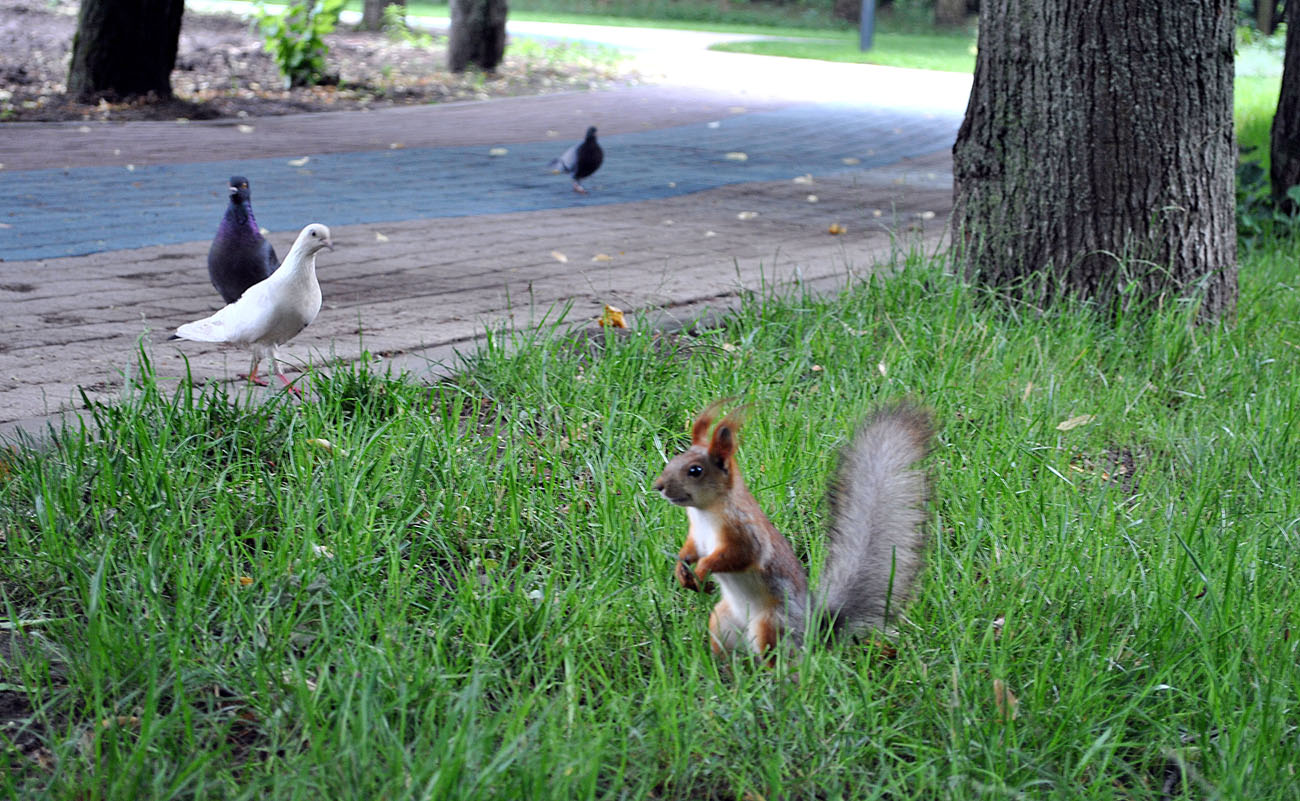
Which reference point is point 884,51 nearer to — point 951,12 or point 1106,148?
point 951,12

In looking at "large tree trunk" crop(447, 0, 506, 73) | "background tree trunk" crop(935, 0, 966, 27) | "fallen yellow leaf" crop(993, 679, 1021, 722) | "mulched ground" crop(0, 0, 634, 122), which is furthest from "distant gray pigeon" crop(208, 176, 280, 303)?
"background tree trunk" crop(935, 0, 966, 27)

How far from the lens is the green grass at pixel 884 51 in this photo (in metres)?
22.7

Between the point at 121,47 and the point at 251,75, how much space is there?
3424mm

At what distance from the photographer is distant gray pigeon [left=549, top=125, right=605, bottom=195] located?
8.59 m

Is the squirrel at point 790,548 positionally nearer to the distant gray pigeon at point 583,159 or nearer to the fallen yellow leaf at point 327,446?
the fallen yellow leaf at point 327,446

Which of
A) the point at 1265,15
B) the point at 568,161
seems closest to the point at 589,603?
the point at 568,161

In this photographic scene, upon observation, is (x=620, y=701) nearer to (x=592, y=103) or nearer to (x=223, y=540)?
(x=223, y=540)

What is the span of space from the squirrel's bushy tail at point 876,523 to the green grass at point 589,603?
0.11 meters

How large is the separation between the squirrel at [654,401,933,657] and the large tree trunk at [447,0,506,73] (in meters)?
15.1

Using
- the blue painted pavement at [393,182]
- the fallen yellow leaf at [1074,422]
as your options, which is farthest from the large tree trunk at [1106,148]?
the blue painted pavement at [393,182]

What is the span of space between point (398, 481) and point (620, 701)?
1043mm

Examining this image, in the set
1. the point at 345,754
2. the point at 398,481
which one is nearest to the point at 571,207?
the point at 398,481

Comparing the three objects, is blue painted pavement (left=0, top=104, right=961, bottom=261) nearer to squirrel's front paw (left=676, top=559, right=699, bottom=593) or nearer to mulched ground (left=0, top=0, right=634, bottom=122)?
mulched ground (left=0, top=0, right=634, bottom=122)

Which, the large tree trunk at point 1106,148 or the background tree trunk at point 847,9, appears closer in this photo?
the large tree trunk at point 1106,148
